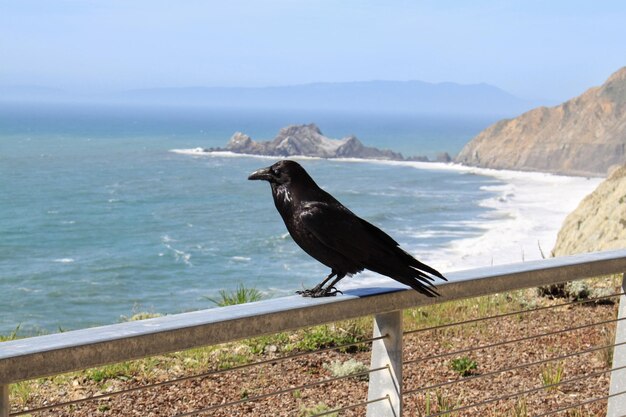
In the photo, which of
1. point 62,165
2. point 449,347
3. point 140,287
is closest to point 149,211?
point 140,287

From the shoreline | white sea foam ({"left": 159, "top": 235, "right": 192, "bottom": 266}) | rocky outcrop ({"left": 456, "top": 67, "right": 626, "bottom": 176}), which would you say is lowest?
white sea foam ({"left": 159, "top": 235, "right": 192, "bottom": 266})

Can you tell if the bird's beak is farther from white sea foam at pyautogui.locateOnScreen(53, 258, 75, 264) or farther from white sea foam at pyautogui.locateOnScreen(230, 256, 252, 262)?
white sea foam at pyautogui.locateOnScreen(53, 258, 75, 264)

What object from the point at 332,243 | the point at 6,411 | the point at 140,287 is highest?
the point at 332,243

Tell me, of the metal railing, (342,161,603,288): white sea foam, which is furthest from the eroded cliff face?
the metal railing

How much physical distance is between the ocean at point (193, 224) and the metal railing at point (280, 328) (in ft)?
35.0

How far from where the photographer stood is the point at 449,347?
17.5 ft

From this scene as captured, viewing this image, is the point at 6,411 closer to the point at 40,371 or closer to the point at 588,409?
the point at 40,371

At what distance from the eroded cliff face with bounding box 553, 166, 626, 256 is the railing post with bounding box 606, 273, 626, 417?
646 cm

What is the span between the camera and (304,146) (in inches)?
3748

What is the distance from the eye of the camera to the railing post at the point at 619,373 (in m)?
2.88

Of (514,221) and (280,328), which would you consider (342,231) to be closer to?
(280,328)

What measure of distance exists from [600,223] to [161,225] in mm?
44359

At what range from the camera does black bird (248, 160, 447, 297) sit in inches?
83.3

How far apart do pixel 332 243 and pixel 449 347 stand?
324 cm
